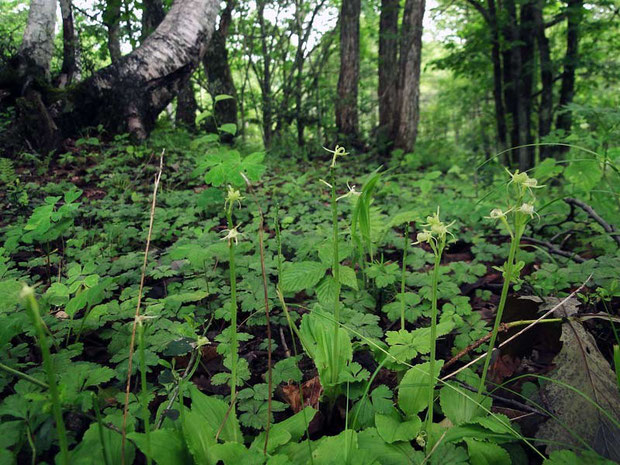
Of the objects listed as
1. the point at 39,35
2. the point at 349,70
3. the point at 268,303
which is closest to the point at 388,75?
the point at 349,70

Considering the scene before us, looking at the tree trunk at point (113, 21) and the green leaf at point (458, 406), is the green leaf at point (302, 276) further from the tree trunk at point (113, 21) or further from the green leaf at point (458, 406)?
the tree trunk at point (113, 21)

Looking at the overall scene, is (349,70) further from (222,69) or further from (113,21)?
A: (113,21)

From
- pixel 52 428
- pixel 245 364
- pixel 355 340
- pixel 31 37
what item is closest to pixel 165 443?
pixel 52 428

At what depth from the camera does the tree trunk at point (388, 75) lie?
6.66 metres

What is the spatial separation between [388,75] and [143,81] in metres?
4.60

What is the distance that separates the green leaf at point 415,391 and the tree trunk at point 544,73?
597cm

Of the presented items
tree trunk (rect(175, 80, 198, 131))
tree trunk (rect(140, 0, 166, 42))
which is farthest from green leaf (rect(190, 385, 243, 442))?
tree trunk (rect(140, 0, 166, 42))

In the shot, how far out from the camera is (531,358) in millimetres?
1384

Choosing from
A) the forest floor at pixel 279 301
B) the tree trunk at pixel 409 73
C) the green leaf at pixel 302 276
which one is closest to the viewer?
the forest floor at pixel 279 301

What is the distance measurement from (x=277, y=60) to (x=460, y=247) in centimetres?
678

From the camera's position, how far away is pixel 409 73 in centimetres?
608

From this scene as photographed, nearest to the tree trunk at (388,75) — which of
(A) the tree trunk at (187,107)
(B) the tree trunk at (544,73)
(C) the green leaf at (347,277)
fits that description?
(B) the tree trunk at (544,73)

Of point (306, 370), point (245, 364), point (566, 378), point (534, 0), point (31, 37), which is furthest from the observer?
point (534, 0)

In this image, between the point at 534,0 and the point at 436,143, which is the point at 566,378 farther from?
the point at 436,143
